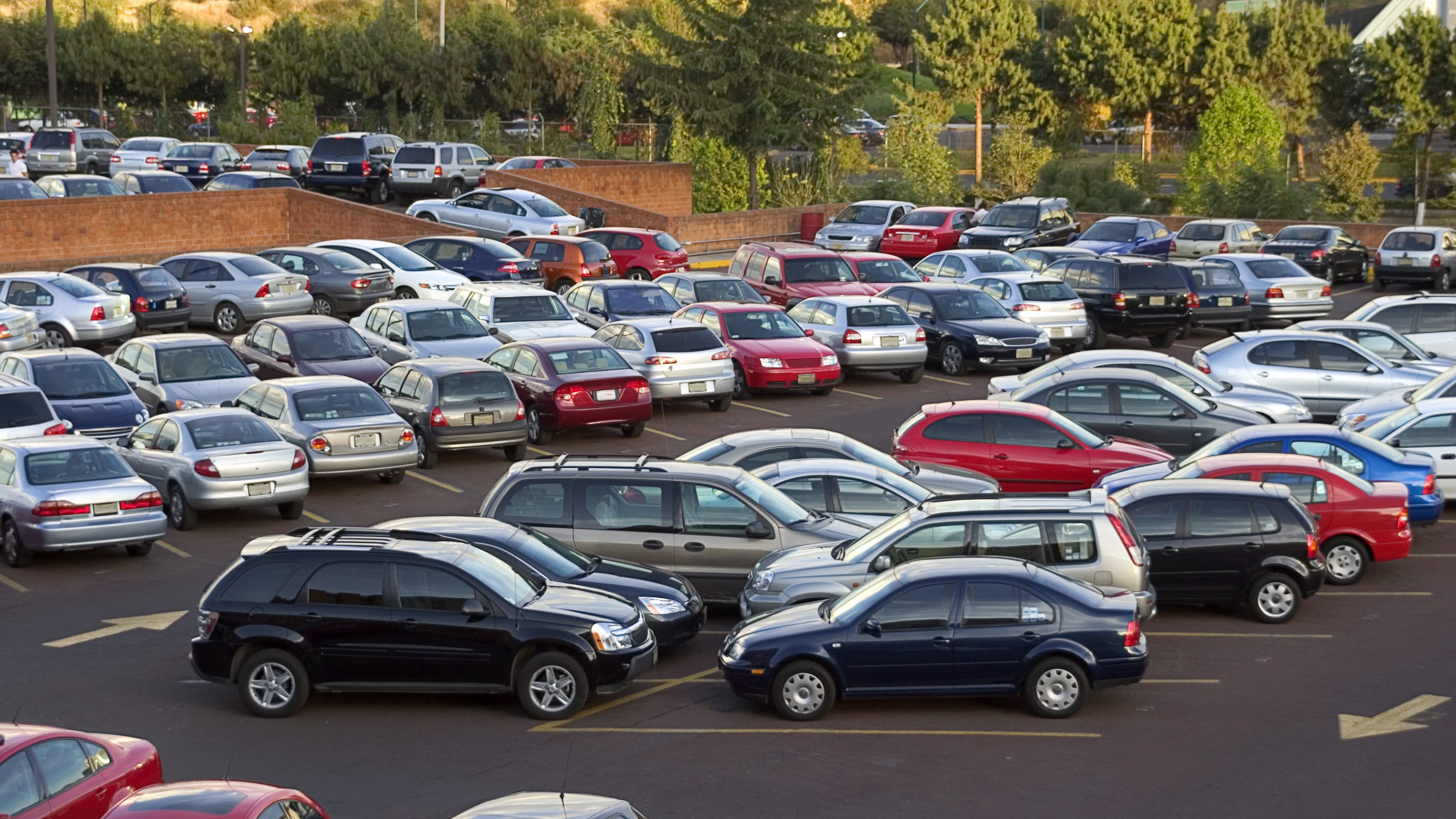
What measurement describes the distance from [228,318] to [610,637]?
20894 mm

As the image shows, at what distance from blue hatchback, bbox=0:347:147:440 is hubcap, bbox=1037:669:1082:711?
46.5 ft

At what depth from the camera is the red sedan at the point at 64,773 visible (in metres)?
9.63

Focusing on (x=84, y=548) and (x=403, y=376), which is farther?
(x=403, y=376)

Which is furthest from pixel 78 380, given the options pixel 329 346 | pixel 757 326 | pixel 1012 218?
pixel 1012 218

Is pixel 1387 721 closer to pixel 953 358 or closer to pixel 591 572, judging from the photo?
pixel 591 572

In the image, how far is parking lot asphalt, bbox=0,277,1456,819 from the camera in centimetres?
1160

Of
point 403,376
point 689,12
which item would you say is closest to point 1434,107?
point 689,12

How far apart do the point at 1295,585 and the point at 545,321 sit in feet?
52.0

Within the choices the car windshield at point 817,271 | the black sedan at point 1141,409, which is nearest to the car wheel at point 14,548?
the black sedan at point 1141,409

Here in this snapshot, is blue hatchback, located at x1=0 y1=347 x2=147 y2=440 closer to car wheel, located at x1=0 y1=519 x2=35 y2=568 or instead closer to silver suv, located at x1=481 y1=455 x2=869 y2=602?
car wheel, located at x1=0 y1=519 x2=35 y2=568

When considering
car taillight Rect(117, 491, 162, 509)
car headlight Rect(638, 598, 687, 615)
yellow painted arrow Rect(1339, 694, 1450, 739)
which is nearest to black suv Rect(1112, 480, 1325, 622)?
yellow painted arrow Rect(1339, 694, 1450, 739)

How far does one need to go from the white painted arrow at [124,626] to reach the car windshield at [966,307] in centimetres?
1699

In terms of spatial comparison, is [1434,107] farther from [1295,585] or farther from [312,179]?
[1295,585]

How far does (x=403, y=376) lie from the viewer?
78.8 ft
